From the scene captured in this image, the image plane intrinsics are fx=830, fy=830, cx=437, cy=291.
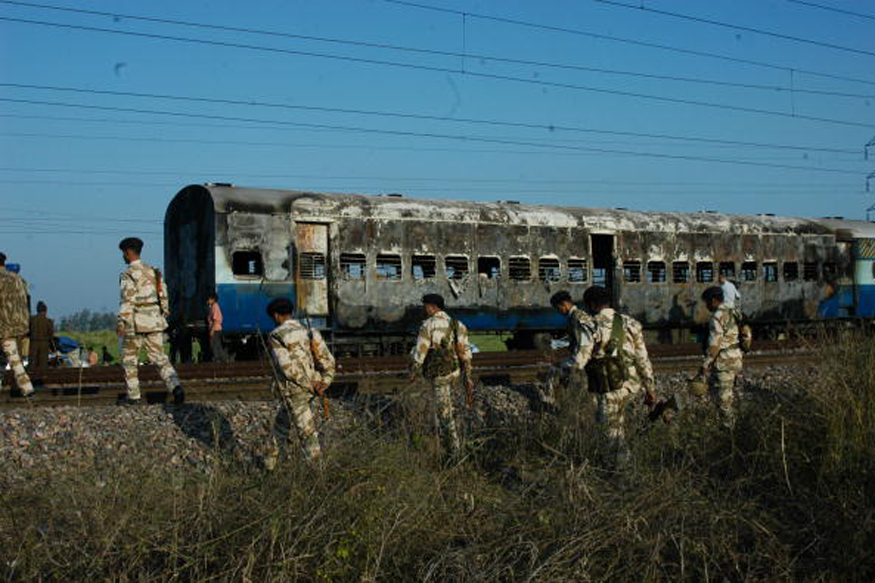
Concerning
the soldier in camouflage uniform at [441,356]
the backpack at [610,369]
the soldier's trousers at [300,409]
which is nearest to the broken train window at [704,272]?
the soldier in camouflage uniform at [441,356]

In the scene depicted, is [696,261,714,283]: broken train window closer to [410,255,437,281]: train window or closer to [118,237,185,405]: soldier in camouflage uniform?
[410,255,437,281]: train window

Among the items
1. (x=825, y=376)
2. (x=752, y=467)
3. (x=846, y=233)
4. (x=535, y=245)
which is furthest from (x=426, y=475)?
(x=846, y=233)

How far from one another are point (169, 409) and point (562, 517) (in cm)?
529

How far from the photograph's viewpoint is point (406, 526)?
415 cm

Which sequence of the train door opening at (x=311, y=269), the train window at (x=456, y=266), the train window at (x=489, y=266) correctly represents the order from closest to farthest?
1. the train door opening at (x=311, y=269)
2. the train window at (x=456, y=266)
3. the train window at (x=489, y=266)

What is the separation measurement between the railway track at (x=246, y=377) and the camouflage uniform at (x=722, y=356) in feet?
5.33

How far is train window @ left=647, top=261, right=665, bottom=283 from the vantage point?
18547 mm

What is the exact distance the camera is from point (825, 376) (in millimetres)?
7059

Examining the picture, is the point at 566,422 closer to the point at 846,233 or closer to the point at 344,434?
the point at 344,434

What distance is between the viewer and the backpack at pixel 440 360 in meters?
7.41

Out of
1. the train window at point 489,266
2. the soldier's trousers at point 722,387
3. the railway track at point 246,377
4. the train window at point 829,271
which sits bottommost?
the railway track at point 246,377

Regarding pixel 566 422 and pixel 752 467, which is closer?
pixel 752 467

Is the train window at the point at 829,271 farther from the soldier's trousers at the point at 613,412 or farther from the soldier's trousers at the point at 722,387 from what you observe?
the soldier's trousers at the point at 613,412

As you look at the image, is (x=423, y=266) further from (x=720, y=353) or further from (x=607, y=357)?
(x=607, y=357)
